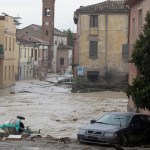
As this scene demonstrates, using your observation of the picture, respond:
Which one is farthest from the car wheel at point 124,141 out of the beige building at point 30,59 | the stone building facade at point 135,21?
the beige building at point 30,59

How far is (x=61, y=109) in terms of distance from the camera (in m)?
38.7

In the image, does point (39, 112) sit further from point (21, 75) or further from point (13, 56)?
point (21, 75)

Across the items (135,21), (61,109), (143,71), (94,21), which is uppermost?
(94,21)

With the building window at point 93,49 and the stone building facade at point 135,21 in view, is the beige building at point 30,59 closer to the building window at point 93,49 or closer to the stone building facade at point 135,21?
the building window at point 93,49

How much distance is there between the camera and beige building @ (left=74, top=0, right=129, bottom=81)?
60.4 m

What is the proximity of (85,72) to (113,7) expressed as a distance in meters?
8.46

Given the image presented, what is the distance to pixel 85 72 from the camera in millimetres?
61062

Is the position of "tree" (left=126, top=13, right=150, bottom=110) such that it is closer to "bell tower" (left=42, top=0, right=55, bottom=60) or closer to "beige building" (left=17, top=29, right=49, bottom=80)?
"beige building" (left=17, top=29, right=49, bottom=80)

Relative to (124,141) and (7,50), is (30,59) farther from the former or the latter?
(124,141)

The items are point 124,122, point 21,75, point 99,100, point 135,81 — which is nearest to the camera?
point 135,81

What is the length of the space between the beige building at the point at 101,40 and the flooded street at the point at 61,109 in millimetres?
5654

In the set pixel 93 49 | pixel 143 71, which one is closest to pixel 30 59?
pixel 93 49

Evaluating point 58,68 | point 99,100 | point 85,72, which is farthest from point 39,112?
point 58,68

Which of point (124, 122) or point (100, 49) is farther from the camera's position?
point (100, 49)
